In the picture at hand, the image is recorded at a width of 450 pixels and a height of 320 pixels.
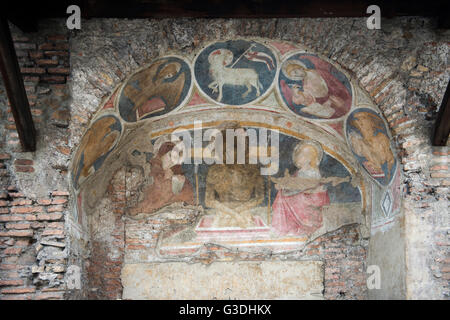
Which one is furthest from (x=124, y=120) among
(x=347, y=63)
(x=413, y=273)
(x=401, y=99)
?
(x=413, y=273)

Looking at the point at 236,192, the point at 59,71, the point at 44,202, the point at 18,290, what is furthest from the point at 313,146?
the point at 18,290

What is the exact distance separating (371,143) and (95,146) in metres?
2.81

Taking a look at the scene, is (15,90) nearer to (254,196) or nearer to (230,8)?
(230,8)

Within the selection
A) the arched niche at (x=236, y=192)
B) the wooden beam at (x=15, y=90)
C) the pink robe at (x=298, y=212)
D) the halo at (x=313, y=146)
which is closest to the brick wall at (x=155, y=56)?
the wooden beam at (x=15, y=90)

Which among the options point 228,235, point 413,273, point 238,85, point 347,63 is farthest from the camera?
point 228,235

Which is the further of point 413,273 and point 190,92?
point 190,92

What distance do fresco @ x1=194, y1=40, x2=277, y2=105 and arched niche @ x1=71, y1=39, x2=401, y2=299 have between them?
0.01 meters

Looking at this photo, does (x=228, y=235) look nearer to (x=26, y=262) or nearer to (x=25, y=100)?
(x=26, y=262)

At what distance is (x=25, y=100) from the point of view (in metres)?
4.53

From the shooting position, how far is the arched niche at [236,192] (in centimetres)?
527

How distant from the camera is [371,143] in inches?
202

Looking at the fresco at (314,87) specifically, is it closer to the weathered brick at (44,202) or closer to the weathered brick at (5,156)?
the weathered brick at (44,202)

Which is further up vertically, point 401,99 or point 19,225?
Answer: point 401,99

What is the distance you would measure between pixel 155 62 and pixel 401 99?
Answer: 2.38 m
